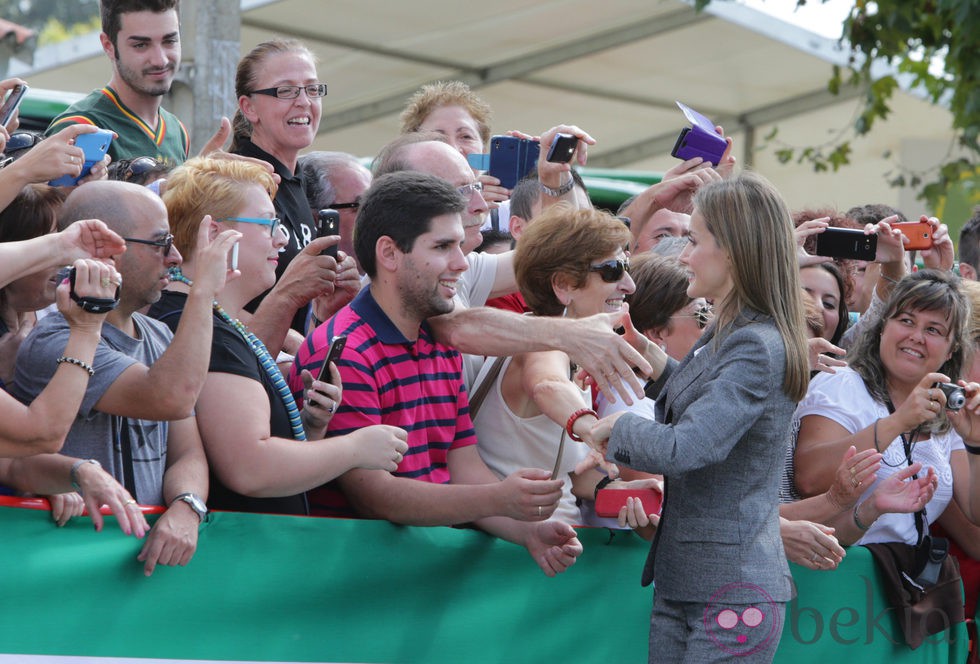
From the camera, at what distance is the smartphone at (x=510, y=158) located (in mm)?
4738

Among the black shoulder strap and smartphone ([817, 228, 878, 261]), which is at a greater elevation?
the black shoulder strap

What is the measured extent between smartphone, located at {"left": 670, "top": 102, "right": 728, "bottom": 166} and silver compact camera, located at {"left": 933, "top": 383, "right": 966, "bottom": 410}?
1350 millimetres

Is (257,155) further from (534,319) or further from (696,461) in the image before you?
(696,461)

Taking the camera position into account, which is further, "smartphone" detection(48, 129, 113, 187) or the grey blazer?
"smartphone" detection(48, 129, 113, 187)

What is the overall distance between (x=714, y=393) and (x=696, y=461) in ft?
0.55

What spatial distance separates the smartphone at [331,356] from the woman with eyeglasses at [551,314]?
558 mm

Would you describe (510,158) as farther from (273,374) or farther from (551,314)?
(273,374)

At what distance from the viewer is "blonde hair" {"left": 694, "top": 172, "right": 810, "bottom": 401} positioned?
3.15m

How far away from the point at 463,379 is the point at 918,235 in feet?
6.53

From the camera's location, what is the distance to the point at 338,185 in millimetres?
4711

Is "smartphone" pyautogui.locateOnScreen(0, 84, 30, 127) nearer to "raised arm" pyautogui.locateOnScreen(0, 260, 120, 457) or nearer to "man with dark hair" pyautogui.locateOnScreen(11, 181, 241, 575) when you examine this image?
"man with dark hair" pyautogui.locateOnScreen(11, 181, 241, 575)

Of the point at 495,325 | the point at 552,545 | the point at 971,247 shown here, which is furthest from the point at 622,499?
the point at 971,247

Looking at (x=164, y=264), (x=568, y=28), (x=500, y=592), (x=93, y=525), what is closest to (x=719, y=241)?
(x=500, y=592)

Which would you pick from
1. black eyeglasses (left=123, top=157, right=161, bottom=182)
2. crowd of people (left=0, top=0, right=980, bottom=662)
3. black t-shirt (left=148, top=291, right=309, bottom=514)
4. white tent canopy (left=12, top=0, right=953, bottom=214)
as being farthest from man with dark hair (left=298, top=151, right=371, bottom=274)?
white tent canopy (left=12, top=0, right=953, bottom=214)
